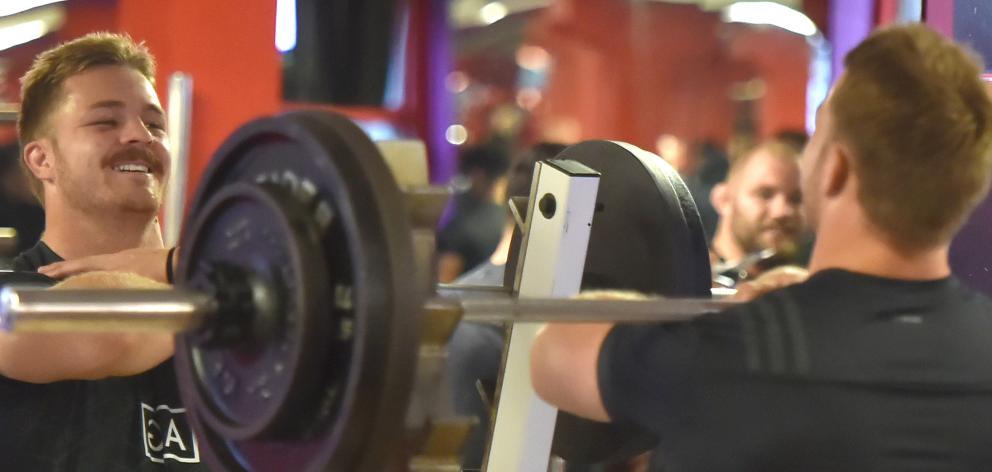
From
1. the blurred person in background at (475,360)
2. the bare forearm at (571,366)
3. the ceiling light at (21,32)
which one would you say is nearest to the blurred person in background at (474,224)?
the ceiling light at (21,32)

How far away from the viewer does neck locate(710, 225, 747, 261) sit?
432cm

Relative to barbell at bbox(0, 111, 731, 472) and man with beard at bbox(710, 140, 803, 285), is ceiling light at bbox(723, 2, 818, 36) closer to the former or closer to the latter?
man with beard at bbox(710, 140, 803, 285)

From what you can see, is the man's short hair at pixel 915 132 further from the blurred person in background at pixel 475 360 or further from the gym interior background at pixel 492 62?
the gym interior background at pixel 492 62

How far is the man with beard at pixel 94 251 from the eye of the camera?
1.97 m

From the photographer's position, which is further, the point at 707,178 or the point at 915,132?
the point at 707,178

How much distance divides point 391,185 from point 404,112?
6.65 m

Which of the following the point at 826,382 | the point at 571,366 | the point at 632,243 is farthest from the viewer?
the point at 632,243

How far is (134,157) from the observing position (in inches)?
94.1

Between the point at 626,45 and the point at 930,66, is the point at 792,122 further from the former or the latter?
the point at 930,66

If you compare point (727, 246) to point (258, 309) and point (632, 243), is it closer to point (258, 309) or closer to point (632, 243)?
point (632, 243)

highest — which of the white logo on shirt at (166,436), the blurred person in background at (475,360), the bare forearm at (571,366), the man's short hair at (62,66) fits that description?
the man's short hair at (62,66)

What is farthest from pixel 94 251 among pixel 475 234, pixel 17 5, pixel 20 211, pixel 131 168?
pixel 475 234

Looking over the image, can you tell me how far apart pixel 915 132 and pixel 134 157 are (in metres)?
1.48

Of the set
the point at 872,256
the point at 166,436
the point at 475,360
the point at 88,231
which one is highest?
the point at 872,256
